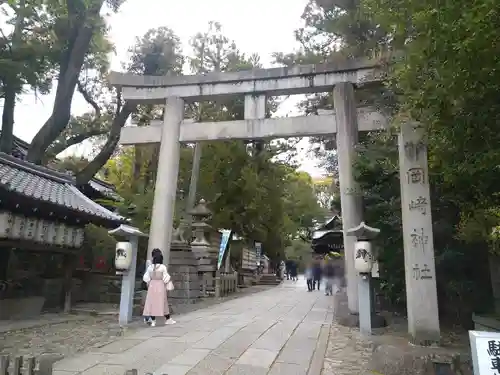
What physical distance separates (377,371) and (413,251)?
2357 millimetres

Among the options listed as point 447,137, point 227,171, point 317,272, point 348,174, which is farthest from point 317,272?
point 447,137

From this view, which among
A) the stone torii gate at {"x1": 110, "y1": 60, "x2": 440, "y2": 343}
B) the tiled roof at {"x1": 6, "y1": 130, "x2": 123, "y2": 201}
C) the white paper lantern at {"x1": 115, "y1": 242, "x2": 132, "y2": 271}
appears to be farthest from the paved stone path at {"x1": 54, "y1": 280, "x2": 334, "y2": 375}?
the tiled roof at {"x1": 6, "y1": 130, "x2": 123, "y2": 201}

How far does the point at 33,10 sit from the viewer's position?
1428cm

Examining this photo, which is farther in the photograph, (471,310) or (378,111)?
(378,111)

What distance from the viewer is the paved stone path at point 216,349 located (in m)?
5.43

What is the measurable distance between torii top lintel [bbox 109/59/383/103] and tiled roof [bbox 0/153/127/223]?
3.27 metres

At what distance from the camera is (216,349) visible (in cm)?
654

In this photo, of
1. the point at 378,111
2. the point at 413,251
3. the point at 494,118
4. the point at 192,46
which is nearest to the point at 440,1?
the point at 494,118

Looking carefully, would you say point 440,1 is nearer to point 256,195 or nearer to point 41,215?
point 41,215

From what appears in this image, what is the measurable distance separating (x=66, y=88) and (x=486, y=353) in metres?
14.0

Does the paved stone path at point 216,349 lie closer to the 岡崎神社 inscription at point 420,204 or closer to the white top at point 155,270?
the white top at point 155,270

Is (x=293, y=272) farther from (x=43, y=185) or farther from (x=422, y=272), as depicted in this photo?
(x=422, y=272)

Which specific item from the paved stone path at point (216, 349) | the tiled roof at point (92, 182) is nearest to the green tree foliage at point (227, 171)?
the tiled roof at point (92, 182)

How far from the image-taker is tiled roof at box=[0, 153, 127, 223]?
369 inches
